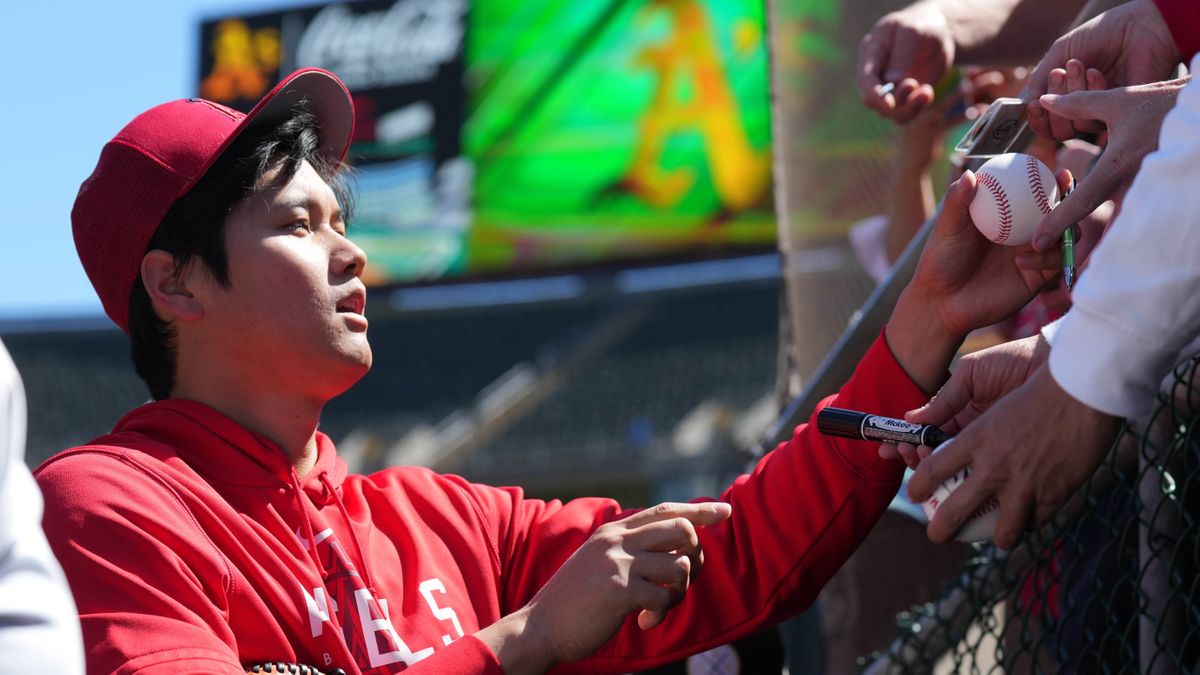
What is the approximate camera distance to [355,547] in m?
2.08

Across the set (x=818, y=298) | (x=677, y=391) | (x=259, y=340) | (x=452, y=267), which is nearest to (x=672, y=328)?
(x=677, y=391)

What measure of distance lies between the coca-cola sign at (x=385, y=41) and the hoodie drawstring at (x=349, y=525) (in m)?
21.1

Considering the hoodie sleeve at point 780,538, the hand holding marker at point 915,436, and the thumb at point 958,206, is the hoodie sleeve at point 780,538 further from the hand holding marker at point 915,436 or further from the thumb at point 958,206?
the thumb at point 958,206

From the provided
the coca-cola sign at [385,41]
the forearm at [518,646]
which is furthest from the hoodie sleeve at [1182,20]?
the coca-cola sign at [385,41]

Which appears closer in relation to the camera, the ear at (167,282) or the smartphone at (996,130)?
the smartphone at (996,130)

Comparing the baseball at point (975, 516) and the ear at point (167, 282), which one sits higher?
the ear at point (167, 282)

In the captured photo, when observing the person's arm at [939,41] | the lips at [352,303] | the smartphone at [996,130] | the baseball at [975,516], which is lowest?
the baseball at [975,516]

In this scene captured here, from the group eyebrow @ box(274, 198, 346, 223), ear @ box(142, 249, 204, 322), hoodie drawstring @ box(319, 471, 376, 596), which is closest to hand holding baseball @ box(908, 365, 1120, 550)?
hoodie drawstring @ box(319, 471, 376, 596)

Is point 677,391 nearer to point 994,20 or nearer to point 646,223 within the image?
point 646,223

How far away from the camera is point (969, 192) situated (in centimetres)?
188

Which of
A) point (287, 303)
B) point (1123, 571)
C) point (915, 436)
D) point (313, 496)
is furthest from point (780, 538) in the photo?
point (287, 303)

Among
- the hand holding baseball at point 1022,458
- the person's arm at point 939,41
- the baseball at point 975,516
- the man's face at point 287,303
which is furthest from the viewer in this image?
the person's arm at point 939,41

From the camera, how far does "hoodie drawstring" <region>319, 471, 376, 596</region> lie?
2.04 m

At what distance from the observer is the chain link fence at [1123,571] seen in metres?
1.67
